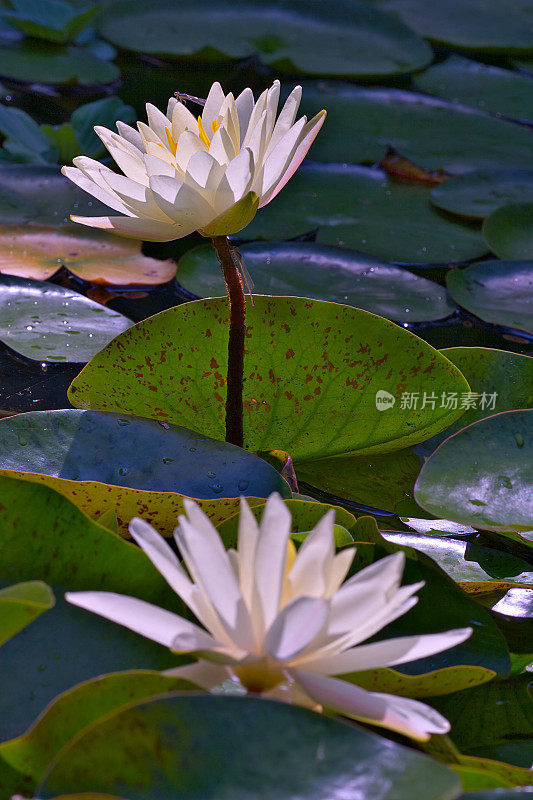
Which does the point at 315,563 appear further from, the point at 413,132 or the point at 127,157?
the point at 413,132

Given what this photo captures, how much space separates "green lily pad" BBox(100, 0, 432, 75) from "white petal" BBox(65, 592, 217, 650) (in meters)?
2.61

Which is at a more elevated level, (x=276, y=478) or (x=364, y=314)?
(x=364, y=314)

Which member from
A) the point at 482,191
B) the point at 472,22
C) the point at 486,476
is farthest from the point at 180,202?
the point at 472,22

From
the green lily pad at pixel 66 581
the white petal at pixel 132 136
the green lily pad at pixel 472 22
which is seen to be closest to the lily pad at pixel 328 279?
the white petal at pixel 132 136

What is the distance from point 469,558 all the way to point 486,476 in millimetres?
121

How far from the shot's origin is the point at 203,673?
0.59m

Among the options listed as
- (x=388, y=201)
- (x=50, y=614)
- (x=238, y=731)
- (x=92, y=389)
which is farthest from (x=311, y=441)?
(x=388, y=201)

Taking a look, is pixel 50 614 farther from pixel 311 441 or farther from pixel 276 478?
pixel 311 441

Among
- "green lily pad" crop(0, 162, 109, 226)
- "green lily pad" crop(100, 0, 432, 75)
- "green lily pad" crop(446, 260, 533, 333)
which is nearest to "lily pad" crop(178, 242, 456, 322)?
"green lily pad" crop(446, 260, 533, 333)

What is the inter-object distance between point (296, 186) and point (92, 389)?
3.91 feet

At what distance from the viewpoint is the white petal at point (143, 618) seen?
0.54 meters

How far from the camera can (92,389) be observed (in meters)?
1.15

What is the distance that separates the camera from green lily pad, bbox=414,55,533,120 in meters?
2.63

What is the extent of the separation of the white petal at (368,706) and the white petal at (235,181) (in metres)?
0.53
